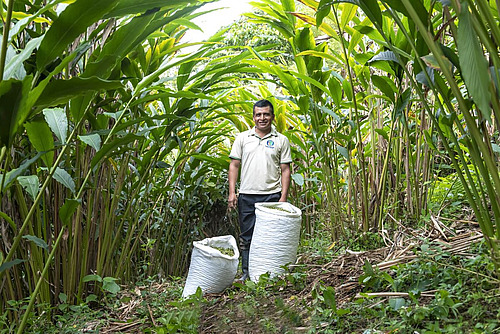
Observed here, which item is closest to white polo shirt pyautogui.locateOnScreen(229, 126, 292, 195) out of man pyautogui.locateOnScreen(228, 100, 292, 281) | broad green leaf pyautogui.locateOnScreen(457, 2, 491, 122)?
man pyautogui.locateOnScreen(228, 100, 292, 281)

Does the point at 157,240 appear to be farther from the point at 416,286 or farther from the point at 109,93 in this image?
the point at 416,286

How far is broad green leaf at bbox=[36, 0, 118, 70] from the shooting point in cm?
75

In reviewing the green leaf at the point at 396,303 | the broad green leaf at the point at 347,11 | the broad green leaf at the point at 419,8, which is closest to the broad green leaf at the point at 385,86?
the broad green leaf at the point at 347,11

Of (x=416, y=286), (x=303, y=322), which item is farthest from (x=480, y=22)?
(x=303, y=322)

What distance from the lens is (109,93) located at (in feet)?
5.49

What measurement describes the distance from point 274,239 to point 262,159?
0.50m

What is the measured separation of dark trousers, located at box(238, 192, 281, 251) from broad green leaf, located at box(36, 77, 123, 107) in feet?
6.01

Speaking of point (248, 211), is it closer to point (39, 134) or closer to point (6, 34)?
point (39, 134)

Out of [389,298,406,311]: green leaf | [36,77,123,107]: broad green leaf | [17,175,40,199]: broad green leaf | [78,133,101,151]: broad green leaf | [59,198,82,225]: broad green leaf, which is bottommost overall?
[389,298,406,311]: green leaf

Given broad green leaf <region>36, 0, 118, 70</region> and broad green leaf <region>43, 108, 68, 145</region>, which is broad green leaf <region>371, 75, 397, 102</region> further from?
broad green leaf <region>36, 0, 118, 70</region>

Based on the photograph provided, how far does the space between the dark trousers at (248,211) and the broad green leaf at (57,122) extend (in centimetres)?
145

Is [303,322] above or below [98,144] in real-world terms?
below

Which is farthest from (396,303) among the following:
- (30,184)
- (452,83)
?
(30,184)

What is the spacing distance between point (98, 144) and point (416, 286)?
0.90 m
